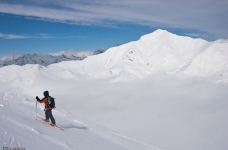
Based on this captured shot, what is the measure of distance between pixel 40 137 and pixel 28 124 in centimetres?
232

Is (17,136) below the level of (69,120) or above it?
above

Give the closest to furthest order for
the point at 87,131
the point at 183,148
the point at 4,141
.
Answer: the point at 4,141, the point at 87,131, the point at 183,148

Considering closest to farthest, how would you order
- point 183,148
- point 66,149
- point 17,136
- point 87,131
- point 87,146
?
1. point 17,136
2. point 66,149
3. point 87,146
4. point 87,131
5. point 183,148

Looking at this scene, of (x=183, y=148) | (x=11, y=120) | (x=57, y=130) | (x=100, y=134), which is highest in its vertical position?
(x=11, y=120)

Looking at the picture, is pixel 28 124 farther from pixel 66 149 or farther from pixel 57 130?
pixel 66 149

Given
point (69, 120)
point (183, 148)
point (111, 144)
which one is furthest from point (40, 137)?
point (183, 148)

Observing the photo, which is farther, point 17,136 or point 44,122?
point 44,122

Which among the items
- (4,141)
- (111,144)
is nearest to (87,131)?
(111,144)

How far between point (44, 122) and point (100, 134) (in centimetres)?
448

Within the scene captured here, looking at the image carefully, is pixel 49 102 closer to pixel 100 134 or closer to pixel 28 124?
pixel 28 124

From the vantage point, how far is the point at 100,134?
17094 millimetres

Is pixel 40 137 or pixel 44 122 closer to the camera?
pixel 40 137

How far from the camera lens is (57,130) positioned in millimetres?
14188

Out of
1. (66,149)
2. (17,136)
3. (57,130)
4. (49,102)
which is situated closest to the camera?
(17,136)
